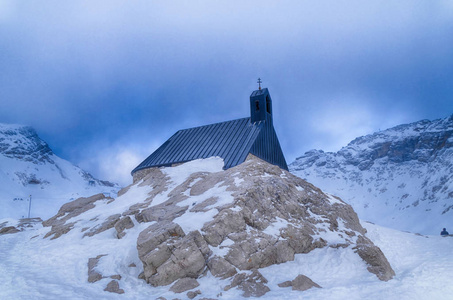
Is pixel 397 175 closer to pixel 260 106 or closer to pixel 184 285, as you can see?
pixel 260 106

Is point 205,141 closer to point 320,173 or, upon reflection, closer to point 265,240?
point 265,240

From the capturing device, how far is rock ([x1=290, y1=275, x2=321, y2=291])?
325 inches

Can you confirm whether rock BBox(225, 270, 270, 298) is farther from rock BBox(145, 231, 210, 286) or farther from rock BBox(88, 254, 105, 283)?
rock BBox(88, 254, 105, 283)

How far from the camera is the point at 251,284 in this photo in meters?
8.40

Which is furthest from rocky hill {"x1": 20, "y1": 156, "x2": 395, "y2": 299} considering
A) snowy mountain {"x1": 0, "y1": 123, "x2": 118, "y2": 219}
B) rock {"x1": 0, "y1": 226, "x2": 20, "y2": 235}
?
snowy mountain {"x1": 0, "y1": 123, "x2": 118, "y2": 219}

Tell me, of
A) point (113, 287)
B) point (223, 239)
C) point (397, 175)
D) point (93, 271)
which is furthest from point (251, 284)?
point (397, 175)

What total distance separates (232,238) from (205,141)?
16804mm

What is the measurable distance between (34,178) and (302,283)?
101760 millimetres

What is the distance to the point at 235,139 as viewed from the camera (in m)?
24.5

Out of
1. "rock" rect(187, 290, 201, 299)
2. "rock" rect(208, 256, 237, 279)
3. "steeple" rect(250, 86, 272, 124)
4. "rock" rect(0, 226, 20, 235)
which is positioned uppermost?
"steeple" rect(250, 86, 272, 124)

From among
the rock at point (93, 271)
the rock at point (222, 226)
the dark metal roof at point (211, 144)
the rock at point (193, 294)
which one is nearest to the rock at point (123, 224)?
the rock at point (93, 271)

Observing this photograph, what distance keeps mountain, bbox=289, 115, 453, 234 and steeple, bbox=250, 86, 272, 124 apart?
113ft

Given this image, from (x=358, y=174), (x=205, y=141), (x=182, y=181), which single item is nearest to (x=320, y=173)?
(x=358, y=174)

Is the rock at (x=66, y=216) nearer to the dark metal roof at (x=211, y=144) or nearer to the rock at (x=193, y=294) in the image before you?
the dark metal roof at (x=211, y=144)
